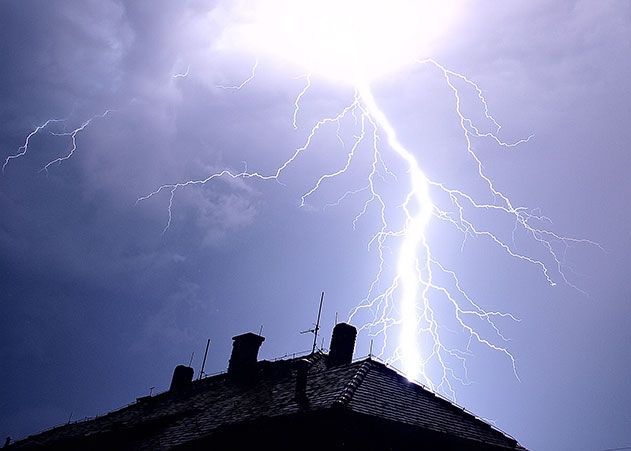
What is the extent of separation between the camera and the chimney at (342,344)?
723 inches

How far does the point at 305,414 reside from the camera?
1320 cm

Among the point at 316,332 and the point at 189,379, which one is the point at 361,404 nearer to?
the point at 316,332

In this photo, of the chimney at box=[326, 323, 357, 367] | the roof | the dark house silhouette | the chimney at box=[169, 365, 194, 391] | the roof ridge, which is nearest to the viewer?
the roof ridge

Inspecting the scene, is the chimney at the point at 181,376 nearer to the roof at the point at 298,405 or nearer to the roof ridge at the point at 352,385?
the roof at the point at 298,405

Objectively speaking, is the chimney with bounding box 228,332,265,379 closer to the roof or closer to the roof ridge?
the roof

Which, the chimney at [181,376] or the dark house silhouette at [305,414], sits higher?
the chimney at [181,376]

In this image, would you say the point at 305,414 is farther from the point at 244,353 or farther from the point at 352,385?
the point at 244,353

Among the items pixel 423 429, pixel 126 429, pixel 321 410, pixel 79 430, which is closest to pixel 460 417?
pixel 423 429

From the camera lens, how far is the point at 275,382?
17.7 meters

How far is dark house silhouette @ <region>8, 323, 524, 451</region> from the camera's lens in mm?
13258

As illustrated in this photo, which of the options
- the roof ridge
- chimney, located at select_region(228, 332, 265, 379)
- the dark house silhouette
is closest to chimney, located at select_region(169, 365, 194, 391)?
the dark house silhouette

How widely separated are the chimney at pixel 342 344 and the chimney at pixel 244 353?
4.19 m

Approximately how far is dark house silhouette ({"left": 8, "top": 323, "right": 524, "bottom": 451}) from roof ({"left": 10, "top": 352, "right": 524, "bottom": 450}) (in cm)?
4

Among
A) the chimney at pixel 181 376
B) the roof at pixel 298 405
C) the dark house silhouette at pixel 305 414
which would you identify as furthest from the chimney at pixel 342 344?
the chimney at pixel 181 376
